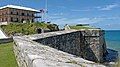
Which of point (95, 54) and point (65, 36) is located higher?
point (65, 36)

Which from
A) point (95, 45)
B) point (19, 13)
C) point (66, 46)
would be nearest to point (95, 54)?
point (95, 45)

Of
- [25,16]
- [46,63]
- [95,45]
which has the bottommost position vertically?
[25,16]

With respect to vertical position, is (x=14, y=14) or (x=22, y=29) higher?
(x=22, y=29)

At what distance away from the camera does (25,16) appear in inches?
2842

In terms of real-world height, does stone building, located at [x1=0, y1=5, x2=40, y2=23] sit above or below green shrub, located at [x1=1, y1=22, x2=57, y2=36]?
below

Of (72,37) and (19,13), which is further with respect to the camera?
(19,13)

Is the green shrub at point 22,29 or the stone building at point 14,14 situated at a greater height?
the green shrub at point 22,29

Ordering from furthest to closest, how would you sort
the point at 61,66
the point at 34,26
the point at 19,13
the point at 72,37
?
1. the point at 19,13
2. the point at 34,26
3. the point at 72,37
4. the point at 61,66

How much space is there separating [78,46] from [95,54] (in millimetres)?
2371

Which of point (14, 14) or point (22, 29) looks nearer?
point (22, 29)

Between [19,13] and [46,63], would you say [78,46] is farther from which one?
[19,13]

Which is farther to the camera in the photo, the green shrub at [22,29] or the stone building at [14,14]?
the stone building at [14,14]

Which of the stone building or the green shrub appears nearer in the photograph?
the green shrub

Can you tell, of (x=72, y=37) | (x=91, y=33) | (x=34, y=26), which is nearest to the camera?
(x=72, y=37)
